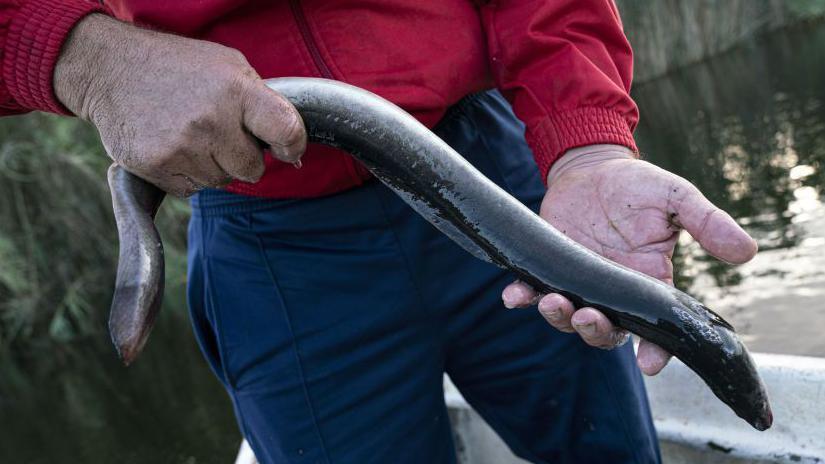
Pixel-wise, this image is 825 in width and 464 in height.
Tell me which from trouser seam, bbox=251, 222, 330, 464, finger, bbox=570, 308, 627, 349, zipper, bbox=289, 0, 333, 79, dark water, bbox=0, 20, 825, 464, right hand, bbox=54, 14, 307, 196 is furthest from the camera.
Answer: dark water, bbox=0, 20, 825, 464

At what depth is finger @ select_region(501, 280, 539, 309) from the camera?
1326 millimetres

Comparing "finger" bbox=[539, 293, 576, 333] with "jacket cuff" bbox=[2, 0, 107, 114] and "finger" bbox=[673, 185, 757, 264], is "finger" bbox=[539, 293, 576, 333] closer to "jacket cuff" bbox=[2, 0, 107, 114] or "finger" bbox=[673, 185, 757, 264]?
"finger" bbox=[673, 185, 757, 264]

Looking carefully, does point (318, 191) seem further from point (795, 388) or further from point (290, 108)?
point (795, 388)

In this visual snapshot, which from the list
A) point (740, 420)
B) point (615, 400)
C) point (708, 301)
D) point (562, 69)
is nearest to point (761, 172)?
point (708, 301)

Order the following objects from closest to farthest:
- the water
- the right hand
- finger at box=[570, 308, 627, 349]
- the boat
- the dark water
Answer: the right hand, finger at box=[570, 308, 627, 349], the boat, the water, the dark water

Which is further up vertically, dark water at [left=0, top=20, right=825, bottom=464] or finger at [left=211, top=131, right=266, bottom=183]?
finger at [left=211, top=131, right=266, bottom=183]

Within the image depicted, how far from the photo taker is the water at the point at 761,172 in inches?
169

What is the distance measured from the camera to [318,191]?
153cm

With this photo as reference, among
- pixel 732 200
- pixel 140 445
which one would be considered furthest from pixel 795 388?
pixel 732 200

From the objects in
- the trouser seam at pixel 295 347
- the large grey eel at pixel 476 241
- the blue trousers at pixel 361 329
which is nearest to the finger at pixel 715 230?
the large grey eel at pixel 476 241

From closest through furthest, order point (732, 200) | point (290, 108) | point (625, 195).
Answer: point (290, 108), point (625, 195), point (732, 200)

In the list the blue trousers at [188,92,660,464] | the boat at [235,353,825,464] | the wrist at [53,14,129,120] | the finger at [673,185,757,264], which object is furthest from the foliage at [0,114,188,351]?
the finger at [673,185,757,264]

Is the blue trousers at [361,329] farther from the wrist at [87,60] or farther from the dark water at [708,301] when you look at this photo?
the dark water at [708,301]

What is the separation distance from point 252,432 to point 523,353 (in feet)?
1.91
